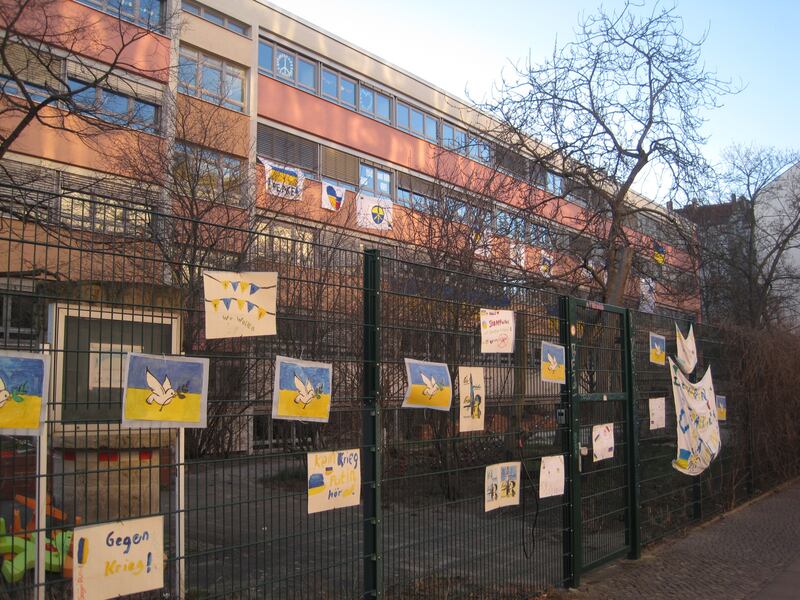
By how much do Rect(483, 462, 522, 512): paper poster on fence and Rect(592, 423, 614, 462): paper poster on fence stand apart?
4.97 feet

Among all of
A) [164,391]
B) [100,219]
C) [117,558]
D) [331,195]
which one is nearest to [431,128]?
[331,195]

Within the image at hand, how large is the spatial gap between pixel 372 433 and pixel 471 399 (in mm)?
1106

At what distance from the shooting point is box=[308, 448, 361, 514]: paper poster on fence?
3.98 m

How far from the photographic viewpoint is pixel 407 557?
15.4 feet

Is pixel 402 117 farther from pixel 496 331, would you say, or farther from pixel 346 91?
pixel 496 331

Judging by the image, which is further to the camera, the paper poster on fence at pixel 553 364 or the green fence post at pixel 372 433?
the paper poster on fence at pixel 553 364

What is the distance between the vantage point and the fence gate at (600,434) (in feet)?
21.8

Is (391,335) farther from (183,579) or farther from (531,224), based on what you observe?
(531,224)

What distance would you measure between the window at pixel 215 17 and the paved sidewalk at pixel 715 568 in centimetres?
1948

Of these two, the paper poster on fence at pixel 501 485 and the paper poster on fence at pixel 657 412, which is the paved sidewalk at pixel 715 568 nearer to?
the paper poster on fence at pixel 501 485

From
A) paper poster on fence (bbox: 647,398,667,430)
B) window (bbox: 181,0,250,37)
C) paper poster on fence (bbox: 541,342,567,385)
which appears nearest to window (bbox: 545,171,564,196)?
paper poster on fence (bbox: 647,398,667,430)

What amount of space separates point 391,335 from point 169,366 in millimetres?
1725

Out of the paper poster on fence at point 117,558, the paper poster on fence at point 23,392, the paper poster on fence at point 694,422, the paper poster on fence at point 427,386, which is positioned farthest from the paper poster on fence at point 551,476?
the paper poster on fence at point 23,392

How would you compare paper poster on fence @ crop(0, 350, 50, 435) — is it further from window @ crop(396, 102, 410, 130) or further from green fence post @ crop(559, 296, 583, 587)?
window @ crop(396, 102, 410, 130)
